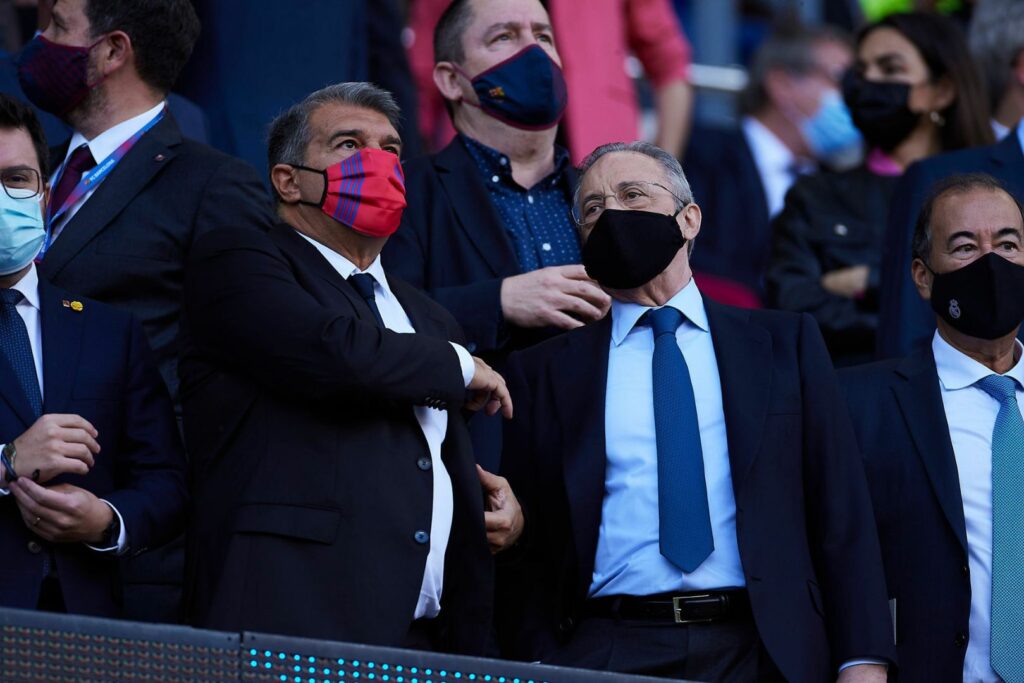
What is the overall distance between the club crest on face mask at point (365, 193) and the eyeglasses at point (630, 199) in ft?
2.04

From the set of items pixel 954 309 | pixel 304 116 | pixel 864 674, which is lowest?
pixel 864 674

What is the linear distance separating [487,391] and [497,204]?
1.37 meters

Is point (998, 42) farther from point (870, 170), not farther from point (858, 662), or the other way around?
point (858, 662)

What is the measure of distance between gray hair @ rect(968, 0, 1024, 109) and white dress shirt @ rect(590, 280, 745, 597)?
2645 millimetres

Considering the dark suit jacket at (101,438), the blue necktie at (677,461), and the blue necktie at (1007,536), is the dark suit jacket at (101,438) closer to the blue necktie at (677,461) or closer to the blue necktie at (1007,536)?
the blue necktie at (677,461)

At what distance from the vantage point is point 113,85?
5.81 m

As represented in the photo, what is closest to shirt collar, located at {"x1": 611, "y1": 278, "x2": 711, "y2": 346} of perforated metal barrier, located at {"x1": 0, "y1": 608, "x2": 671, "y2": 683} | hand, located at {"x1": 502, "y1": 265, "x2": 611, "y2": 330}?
hand, located at {"x1": 502, "y1": 265, "x2": 611, "y2": 330}

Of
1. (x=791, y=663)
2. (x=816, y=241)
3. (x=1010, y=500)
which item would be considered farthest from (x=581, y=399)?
(x=816, y=241)

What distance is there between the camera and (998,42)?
289 inches

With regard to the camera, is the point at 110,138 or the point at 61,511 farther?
the point at 110,138

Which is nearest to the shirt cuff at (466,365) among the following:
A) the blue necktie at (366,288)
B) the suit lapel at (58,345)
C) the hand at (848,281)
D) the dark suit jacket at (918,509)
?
the blue necktie at (366,288)

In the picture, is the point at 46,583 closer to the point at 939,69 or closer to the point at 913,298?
the point at 913,298

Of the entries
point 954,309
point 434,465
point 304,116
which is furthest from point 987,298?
point 304,116

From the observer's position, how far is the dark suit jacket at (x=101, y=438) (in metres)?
4.69
